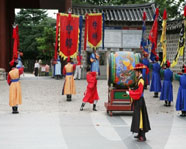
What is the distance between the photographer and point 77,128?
7609mm

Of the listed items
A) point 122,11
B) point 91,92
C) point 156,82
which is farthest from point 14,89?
point 122,11

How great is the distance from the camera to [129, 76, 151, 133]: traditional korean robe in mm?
6633

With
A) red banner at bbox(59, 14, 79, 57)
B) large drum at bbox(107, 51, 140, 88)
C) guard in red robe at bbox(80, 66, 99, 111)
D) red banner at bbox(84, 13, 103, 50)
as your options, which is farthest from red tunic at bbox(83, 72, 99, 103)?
red banner at bbox(84, 13, 103, 50)

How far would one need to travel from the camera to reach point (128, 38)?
2131 centimetres

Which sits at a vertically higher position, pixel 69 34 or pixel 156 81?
pixel 69 34

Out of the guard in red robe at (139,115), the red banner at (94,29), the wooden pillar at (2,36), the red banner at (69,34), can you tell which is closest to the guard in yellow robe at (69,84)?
the red banner at (69,34)

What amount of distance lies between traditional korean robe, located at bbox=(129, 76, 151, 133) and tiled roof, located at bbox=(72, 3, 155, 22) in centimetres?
1494

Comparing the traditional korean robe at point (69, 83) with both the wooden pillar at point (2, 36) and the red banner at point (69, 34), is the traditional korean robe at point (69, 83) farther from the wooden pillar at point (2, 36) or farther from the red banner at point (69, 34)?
the wooden pillar at point (2, 36)

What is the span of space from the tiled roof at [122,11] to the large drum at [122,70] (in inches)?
474

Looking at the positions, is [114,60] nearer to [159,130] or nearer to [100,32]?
[159,130]

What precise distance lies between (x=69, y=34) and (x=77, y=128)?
6720mm

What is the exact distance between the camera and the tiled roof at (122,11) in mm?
21625

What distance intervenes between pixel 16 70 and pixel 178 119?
16.9 feet

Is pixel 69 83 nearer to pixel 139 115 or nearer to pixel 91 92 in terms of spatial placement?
pixel 91 92
